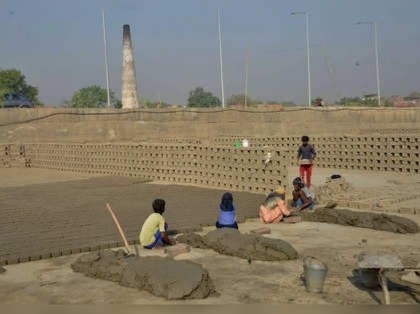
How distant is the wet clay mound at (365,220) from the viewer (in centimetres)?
784

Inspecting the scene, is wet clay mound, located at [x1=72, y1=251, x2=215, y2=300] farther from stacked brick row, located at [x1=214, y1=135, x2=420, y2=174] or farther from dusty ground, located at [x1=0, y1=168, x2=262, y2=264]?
stacked brick row, located at [x1=214, y1=135, x2=420, y2=174]

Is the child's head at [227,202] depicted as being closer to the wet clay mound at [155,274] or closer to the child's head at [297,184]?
the wet clay mound at [155,274]

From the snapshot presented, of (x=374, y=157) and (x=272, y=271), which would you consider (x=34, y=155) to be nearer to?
(x=374, y=157)

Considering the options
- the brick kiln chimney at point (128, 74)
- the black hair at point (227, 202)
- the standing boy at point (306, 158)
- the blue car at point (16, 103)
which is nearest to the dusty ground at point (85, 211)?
the black hair at point (227, 202)

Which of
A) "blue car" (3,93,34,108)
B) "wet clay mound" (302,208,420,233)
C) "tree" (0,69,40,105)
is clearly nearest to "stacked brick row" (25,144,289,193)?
"wet clay mound" (302,208,420,233)

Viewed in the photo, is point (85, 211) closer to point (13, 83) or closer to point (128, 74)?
point (128, 74)

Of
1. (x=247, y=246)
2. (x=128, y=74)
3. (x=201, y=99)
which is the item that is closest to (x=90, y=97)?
(x=201, y=99)

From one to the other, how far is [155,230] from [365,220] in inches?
132

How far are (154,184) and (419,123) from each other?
2144 cm

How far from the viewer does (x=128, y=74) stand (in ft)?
116

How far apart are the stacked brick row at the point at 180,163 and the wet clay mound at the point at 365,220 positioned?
2466mm

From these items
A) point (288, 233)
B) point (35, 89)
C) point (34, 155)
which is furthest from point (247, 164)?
point (35, 89)

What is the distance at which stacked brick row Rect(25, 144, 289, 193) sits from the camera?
38.3 ft

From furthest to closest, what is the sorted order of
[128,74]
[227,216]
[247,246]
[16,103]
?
[128,74] → [16,103] → [227,216] → [247,246]
